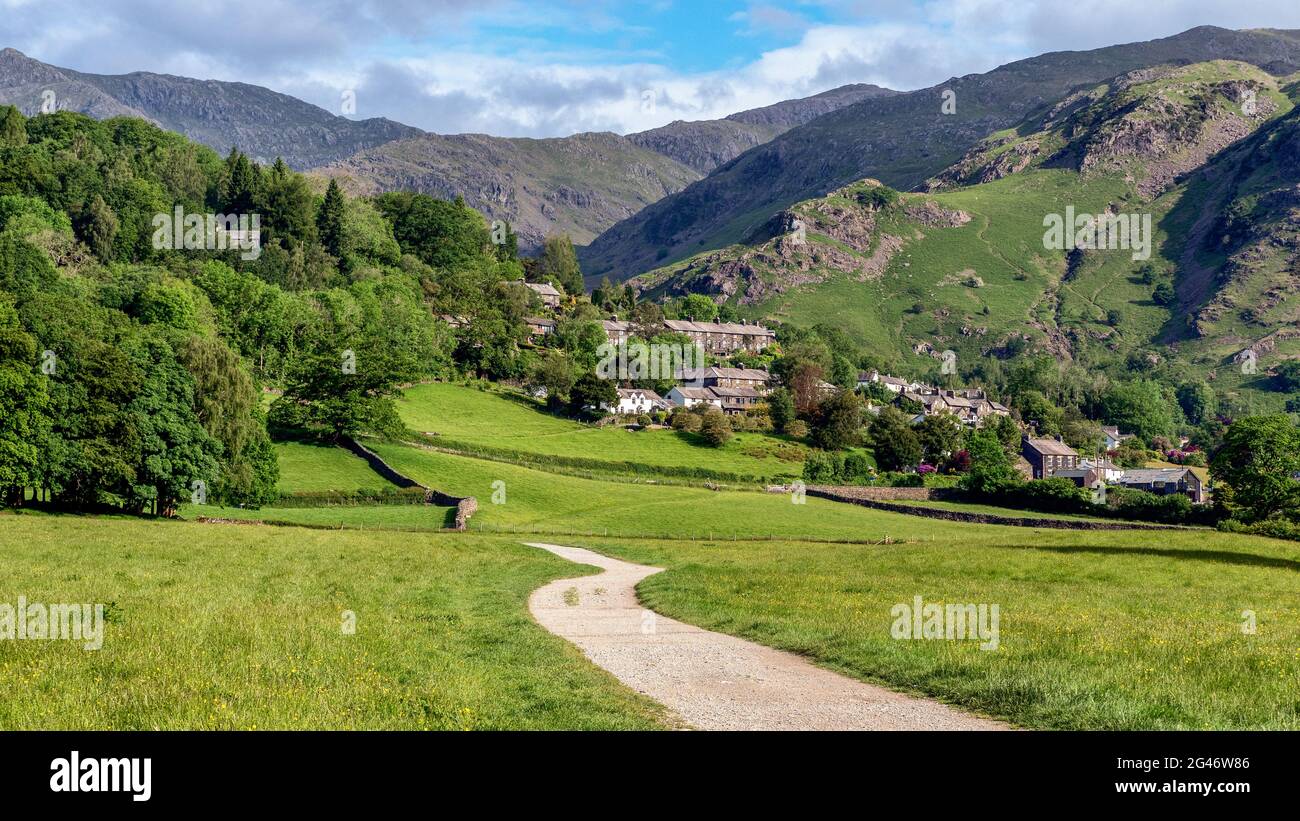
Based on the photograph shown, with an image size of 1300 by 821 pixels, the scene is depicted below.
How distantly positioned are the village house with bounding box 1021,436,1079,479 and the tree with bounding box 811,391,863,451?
39498 millimetres

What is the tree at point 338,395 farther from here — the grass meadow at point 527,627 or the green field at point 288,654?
the green field at point 288,654

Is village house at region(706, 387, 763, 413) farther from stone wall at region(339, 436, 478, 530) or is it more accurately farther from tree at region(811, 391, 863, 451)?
stone wall at region(339, 436, 478, 530)

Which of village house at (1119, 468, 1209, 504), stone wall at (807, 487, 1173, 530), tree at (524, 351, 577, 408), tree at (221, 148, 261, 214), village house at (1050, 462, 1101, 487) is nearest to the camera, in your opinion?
stone wall at (807, 487, 1173, 530)

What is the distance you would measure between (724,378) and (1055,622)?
156714 mm

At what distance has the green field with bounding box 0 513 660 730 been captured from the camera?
1254 cm

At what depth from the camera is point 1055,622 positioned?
23.4 m

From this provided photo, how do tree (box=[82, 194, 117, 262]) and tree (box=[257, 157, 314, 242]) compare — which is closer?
tree (box=[82, 194, 117, 262])

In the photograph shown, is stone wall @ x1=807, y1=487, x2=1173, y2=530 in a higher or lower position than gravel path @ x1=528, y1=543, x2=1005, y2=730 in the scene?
lower

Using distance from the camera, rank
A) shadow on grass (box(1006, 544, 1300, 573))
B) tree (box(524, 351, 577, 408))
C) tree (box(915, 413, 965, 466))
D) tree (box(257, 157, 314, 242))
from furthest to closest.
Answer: tree (box(257, 157, 314, 242)), tree (box(524, 351, 577, 408)), tree (box(915, 413, 965, 466)), shadow on grass (box(1006, 544, 1300, 573))

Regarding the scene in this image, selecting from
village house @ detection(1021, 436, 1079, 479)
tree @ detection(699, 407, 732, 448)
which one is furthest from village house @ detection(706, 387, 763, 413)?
village house @ detection(1021, 436, 1079, 479)

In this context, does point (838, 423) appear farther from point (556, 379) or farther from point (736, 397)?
point (556, 379)
